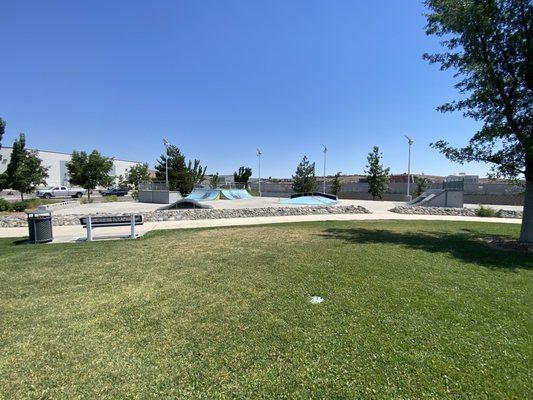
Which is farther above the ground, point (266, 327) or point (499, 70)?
point (499, 70)

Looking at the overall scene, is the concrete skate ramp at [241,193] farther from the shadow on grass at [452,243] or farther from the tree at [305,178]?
the shadow on grass at [452,243]

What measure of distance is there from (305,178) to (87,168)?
78.4ft

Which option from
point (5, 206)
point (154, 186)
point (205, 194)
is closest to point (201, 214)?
point (5, 206)

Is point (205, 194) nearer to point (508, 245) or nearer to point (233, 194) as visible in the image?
point (233, 194)

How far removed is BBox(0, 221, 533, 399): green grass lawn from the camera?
2.65 metres

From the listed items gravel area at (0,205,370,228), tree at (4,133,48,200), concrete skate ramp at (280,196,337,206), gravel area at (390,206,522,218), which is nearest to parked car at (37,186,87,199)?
tree at (4,133,48,200)

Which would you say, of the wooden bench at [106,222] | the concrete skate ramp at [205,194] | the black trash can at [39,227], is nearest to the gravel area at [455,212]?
the wooden bench at [106,222]

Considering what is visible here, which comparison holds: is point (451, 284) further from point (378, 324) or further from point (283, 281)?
point (283, 281)

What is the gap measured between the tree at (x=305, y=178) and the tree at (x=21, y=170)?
26231 mm

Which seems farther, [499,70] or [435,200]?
[435,200]

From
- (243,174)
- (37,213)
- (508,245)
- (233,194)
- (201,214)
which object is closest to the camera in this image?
(508,245)

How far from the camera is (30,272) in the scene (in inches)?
231

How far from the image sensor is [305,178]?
38.6 m

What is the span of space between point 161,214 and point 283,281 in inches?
426
